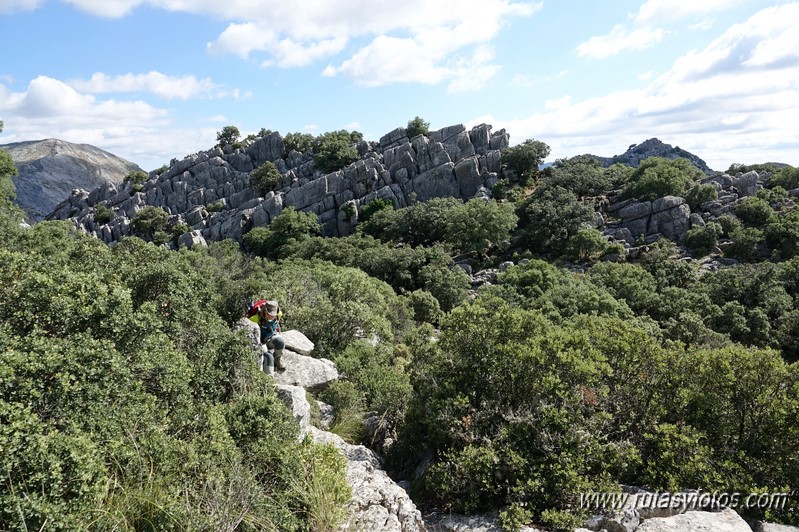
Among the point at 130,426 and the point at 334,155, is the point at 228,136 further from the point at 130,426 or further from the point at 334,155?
the point at 130,426

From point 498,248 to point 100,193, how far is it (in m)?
85.3

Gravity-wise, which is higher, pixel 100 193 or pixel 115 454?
pixel 100 193

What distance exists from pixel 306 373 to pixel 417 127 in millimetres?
76979

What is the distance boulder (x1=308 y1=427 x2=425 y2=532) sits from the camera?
27.0 feet

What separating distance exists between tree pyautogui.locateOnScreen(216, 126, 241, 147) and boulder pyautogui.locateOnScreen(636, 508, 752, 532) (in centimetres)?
10396

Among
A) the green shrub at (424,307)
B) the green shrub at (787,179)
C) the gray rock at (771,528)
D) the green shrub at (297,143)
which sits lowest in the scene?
the green shrub at (424,307)

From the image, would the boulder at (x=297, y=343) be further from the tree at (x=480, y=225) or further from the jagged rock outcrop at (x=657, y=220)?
the jagged rock outcrop at (x=657, y=220)

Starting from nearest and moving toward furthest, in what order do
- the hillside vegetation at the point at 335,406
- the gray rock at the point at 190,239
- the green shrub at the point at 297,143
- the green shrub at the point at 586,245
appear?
the hillside vegetation at the point at 335,406 → the green shrub at the point at 586,245 → the gray rock at the point at 190,239 → the green shrub at the point at 297,143

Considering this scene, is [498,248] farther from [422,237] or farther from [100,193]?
[100,193]

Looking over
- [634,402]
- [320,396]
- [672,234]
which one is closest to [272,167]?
[672,234]

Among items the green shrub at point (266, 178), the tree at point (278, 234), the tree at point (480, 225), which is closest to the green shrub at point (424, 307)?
the tree at point (480, 225)

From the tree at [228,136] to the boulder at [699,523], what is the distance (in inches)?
4093

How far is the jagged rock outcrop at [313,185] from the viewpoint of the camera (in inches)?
3002

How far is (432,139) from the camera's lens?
81688mm
